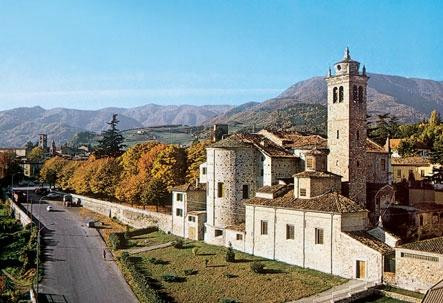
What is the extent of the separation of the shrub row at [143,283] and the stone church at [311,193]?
913 cm

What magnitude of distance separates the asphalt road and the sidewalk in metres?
12.8

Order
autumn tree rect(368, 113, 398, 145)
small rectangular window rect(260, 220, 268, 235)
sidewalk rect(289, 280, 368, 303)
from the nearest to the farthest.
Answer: sidewalk rect(289, 280, 368, 303) < small rectangular window rect(260, 220, 268, 235) < autumn tree rect(368, 113, 398, 145)

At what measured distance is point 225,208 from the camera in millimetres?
51062

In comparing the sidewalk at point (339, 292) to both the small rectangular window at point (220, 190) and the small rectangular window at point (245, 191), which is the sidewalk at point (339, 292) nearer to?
the small rectangular window at point (245, 191)

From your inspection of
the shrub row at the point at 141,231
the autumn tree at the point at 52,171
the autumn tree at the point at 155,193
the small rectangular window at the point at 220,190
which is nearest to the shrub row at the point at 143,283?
the small rectangular window at the point at 220,190

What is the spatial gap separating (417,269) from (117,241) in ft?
102

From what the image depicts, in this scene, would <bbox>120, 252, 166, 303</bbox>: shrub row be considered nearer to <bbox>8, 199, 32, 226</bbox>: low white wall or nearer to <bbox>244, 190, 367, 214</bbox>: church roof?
<bbox>244, 190, 367, 214</bbox>: church roof

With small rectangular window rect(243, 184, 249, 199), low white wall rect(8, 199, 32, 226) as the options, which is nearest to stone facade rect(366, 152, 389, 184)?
small rectangular window rect(243, 184, 249, 199)

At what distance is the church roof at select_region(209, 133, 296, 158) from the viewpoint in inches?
1982

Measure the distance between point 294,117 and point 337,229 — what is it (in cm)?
12762

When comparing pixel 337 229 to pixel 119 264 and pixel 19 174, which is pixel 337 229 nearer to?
pixel 119 264

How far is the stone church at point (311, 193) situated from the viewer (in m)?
39.2

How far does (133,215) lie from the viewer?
66000 millimetres

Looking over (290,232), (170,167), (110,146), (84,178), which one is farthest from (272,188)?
(110,146)
